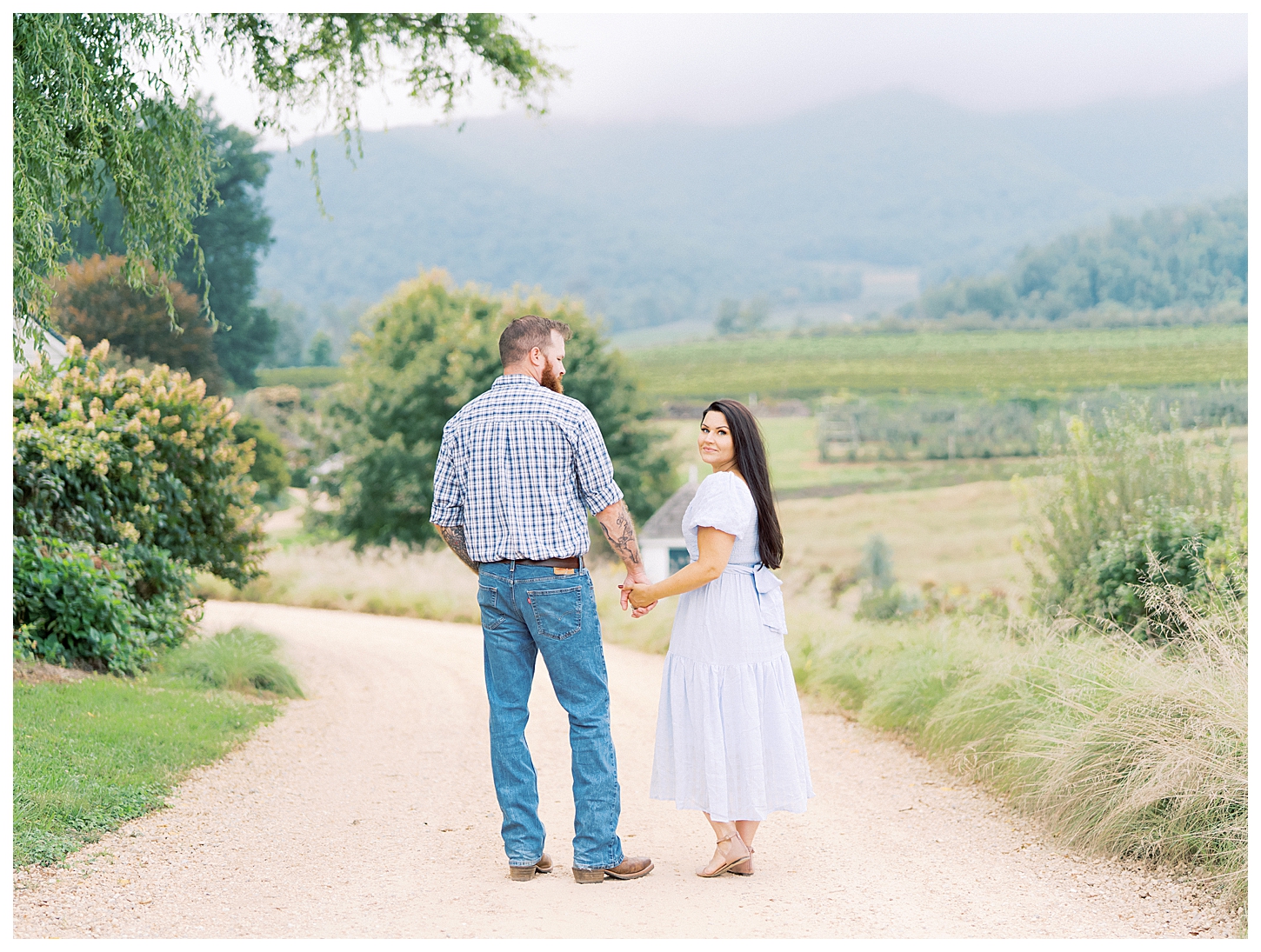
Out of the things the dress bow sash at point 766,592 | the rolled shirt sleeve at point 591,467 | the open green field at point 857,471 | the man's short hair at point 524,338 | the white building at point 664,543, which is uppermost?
the man's short hair at point 524,338

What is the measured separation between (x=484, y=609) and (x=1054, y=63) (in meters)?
147

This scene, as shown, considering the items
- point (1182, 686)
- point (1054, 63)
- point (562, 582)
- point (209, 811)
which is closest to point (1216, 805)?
point (1182, 686)

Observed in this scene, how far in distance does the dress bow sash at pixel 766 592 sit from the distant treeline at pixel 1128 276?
4967cm

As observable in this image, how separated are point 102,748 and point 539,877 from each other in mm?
2654

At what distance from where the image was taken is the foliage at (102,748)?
13.8 feet

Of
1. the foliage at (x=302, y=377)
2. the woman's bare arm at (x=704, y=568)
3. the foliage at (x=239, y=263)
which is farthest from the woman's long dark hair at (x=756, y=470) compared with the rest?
the foliage at (x=302, y=377)

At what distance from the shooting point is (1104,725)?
177 inches

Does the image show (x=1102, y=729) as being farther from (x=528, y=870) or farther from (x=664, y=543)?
(x=664, y=543)

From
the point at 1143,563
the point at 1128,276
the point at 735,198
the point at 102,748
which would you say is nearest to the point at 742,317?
the point at 1128,276

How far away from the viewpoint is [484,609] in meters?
3.62

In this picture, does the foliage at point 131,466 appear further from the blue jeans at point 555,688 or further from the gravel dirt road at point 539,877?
the blue jeans at point 555,688

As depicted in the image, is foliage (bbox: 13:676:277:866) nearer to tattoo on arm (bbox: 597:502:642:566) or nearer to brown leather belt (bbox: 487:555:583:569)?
brown leather belt (bbox: 487:555:583:569)

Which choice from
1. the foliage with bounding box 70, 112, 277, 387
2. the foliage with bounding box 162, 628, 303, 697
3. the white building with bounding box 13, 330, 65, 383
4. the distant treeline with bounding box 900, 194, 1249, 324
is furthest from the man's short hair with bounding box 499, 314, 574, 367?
the distant treeline with bounding box 900, 194, 1249, 324

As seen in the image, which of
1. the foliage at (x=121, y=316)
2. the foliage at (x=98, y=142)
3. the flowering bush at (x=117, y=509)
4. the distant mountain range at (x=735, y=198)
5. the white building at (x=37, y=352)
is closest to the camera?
the foliage at (x=98, y=142)
